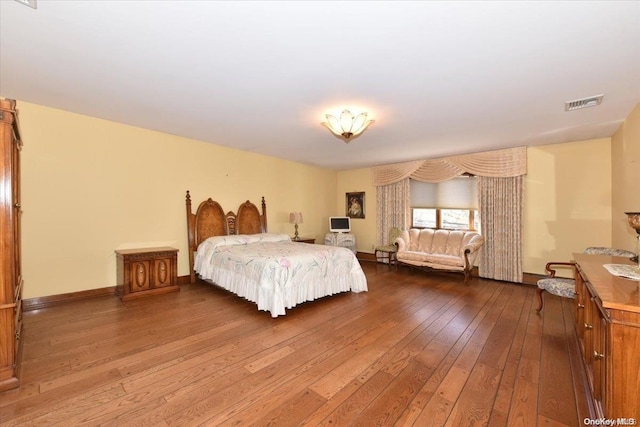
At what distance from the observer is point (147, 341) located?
8.67 ft

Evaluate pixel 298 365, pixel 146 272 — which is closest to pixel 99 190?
pixel 146 272

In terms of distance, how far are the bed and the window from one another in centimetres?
288

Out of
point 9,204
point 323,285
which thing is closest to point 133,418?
point 9,204

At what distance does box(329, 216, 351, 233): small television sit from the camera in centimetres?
721

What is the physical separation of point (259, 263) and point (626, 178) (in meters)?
4.78

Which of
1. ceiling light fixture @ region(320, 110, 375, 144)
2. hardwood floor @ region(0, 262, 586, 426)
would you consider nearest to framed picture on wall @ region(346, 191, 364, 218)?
hardwood floor @ region(0, 262, 586, 426)

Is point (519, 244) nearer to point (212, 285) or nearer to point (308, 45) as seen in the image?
point (308, 45)

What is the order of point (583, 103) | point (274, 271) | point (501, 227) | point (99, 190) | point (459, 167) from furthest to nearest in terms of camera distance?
point (459, 167) < point (501, 227) < point (99, 190) < point (274, 271) < point (583, 103)

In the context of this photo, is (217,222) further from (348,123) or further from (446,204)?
(446,204)

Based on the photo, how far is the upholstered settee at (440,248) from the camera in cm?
502

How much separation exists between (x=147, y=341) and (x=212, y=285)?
2.08 m

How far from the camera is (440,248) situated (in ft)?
18.4

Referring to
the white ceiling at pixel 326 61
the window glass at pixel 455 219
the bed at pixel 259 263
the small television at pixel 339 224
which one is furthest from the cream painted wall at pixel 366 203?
the white ceiling at pixel 326 61

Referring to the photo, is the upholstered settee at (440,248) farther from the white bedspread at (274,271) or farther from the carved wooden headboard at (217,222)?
the carved wooden headboard at (217,222)
